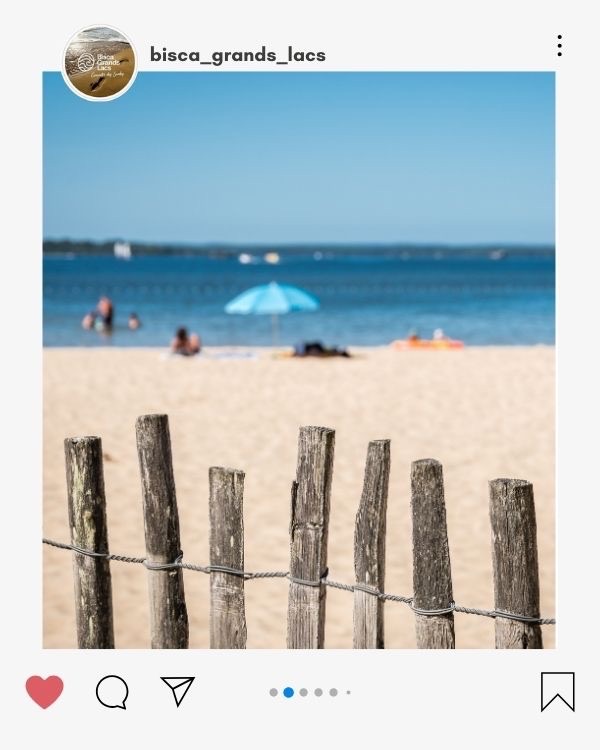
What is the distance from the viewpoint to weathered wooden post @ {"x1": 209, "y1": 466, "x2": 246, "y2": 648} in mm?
3021

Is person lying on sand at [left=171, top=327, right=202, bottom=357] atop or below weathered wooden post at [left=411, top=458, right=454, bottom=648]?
atop

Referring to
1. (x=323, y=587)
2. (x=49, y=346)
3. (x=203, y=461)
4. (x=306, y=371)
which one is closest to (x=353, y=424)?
(x=203, y=461)

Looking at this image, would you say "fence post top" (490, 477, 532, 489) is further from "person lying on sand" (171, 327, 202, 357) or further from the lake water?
the lake water

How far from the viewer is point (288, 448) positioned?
1037cm

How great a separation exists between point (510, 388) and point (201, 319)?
81.3ft

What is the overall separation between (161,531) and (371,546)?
2.36 ft

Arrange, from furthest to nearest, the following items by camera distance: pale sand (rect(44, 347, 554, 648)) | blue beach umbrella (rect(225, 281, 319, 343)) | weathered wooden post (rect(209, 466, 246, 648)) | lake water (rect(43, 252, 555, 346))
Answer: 1. lake water (rect(43, 252, 555, 346))
2. blue beach umbrella (rect(225, 281, 319, 343))
3. pale sand (rect(44, 347, 554, 648))
4. weathered wooden post (rect(209, 466, 246, 648))

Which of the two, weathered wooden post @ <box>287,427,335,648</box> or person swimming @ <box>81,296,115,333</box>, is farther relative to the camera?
person swimming @ <box>81,296,115,333</box>

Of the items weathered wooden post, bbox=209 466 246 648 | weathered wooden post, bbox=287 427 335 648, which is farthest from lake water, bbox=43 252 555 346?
weathered wooden post, bbox=287 427 335 648

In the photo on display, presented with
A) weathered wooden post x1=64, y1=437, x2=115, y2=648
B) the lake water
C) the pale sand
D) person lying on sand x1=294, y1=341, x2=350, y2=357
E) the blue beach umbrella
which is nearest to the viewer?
weathered wooden post x1=64, y1=437, x2=115, y2=648

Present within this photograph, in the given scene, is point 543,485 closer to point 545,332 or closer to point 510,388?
point 510,388
